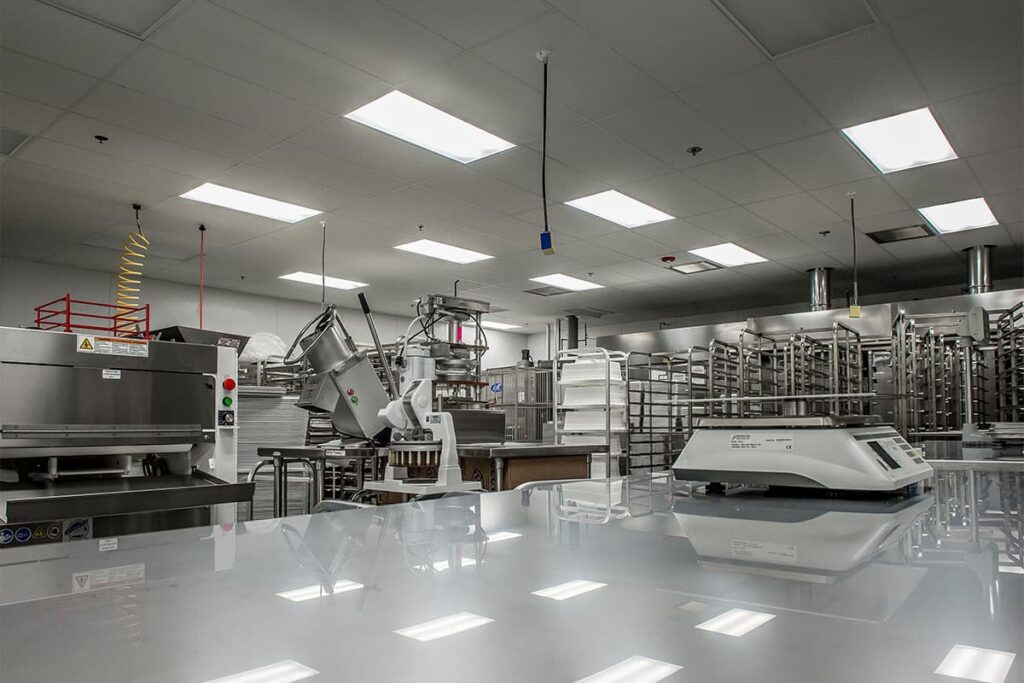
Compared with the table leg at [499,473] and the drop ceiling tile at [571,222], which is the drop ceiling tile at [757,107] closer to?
the drop ceiling tile at [571,222]

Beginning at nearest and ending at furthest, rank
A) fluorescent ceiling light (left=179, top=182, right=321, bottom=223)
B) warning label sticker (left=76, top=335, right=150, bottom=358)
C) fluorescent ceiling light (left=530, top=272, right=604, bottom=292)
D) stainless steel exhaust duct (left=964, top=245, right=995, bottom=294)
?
warning label sticker (left=76, top=335, right=150, bottom=358)
fluorescent ceiling light (left=179, top=182, right=321, bottom=223)
stainless steel exhaust duct (left=964, top=245, right=995, bottom=294)
fluorescent ceiling light (left=530, top=272, right=604, bottom=292)

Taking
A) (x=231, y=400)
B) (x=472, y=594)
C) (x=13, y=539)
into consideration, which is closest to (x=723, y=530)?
(x=472, y=594)

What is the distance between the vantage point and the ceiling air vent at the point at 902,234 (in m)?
6.15

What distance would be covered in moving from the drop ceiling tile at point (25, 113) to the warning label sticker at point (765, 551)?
453cm

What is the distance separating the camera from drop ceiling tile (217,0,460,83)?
10.1 ft

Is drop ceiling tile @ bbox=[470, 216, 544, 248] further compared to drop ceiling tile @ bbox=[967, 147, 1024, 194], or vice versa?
drop ceiling tile @ bbox=[470, 216, 544, 248]

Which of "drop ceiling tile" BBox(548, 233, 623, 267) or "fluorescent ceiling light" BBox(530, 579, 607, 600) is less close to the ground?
"drop ceiling tile" BBox(548, 233, 623, 267)

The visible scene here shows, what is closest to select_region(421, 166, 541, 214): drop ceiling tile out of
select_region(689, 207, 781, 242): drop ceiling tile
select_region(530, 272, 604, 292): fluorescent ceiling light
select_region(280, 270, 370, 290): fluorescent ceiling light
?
select_region(689, 207, 781, 242): drop ceiling tile

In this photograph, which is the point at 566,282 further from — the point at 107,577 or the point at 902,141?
the point at 107,577

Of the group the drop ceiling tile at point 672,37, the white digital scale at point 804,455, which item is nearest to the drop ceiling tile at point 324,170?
the drop ceiling tile at point 672,37

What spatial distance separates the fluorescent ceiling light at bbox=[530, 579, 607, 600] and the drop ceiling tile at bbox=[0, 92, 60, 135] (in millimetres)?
4521

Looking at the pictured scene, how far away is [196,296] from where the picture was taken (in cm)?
851

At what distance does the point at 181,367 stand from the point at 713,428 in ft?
5.92

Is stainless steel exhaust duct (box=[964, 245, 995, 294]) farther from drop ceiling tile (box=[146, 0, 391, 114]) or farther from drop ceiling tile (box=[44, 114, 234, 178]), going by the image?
drop ceiling tile (box=[44, 114, 234, 178])
